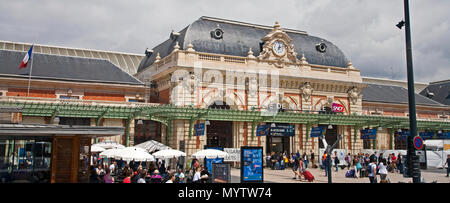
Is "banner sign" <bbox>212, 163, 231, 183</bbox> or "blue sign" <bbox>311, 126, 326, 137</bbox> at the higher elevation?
"blue sign" <bbox>311, 126, 326, 137</bbox>

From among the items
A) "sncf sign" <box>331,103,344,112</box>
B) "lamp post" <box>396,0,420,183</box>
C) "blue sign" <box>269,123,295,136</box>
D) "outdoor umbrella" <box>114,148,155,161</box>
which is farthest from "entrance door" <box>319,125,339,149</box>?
"lamp post" <box>396,0,420,183</box>

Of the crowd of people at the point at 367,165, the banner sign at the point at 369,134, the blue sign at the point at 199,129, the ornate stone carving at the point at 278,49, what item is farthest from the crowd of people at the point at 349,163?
the ornate stone carving at the point at 278,49

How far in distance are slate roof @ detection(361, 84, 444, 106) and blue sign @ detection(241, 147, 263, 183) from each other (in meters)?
36.0

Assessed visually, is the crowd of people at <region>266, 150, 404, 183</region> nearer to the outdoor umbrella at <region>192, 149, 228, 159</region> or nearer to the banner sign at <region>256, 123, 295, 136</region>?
the banner sign at <region>256, 123, 295, 136</region>

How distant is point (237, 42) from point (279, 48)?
4033 millimetres

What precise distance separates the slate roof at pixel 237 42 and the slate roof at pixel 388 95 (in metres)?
9.58

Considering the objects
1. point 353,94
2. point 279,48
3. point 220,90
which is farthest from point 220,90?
point 353,94

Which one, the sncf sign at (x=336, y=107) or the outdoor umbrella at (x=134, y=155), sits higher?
the sncf sign at (x=336, y=107)

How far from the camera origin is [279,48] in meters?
37.6

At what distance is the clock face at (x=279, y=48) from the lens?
123 ft

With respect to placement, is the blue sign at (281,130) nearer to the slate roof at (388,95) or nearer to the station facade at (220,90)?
the station facade at (220,90)

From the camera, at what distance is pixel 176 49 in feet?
110

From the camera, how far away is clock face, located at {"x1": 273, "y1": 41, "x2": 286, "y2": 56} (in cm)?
3738
